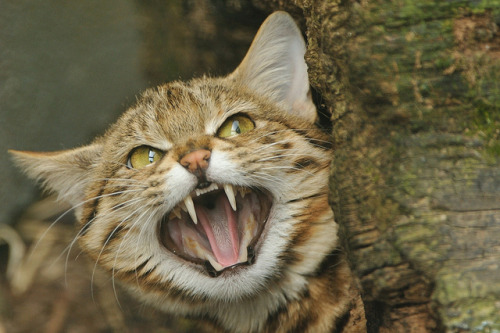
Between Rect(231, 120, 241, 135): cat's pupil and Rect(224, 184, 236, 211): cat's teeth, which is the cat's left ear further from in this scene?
Rect(224, 184, 236, 211): cat's teeth

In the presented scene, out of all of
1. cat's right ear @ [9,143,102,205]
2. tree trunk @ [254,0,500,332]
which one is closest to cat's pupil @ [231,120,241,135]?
cat's right ear @ [9,143,102,205]

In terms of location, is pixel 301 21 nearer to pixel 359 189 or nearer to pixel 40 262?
pixel 359 189

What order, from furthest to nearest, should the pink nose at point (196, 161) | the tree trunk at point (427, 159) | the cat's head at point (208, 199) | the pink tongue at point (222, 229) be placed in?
the pink tongue at point (222, 229) < the cat's head at point (208, 199) < the pink nose at point (196, 161) < the tree trunk at point (427, 159)

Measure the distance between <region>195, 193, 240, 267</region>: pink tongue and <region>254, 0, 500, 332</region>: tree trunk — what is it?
865mm

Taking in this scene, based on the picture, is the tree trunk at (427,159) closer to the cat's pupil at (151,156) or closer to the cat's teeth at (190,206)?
the cat's teeth at (190,206)

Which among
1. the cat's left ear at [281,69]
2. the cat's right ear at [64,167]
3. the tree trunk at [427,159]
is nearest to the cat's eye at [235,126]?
the cat's left ear at [281,69]

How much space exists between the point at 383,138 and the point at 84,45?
357 centimetres

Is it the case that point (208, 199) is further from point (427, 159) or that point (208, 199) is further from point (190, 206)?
point (427, 159)

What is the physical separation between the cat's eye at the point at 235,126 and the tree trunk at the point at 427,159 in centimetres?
107

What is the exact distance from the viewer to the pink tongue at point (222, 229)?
2972mm

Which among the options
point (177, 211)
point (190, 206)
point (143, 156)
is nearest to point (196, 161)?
point (190, 206)

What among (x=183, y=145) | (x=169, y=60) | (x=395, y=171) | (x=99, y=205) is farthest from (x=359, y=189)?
(x=169, y=60)

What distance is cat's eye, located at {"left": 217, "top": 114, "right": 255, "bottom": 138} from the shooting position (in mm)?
3219

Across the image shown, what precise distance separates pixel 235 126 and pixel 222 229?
0.60 metres
